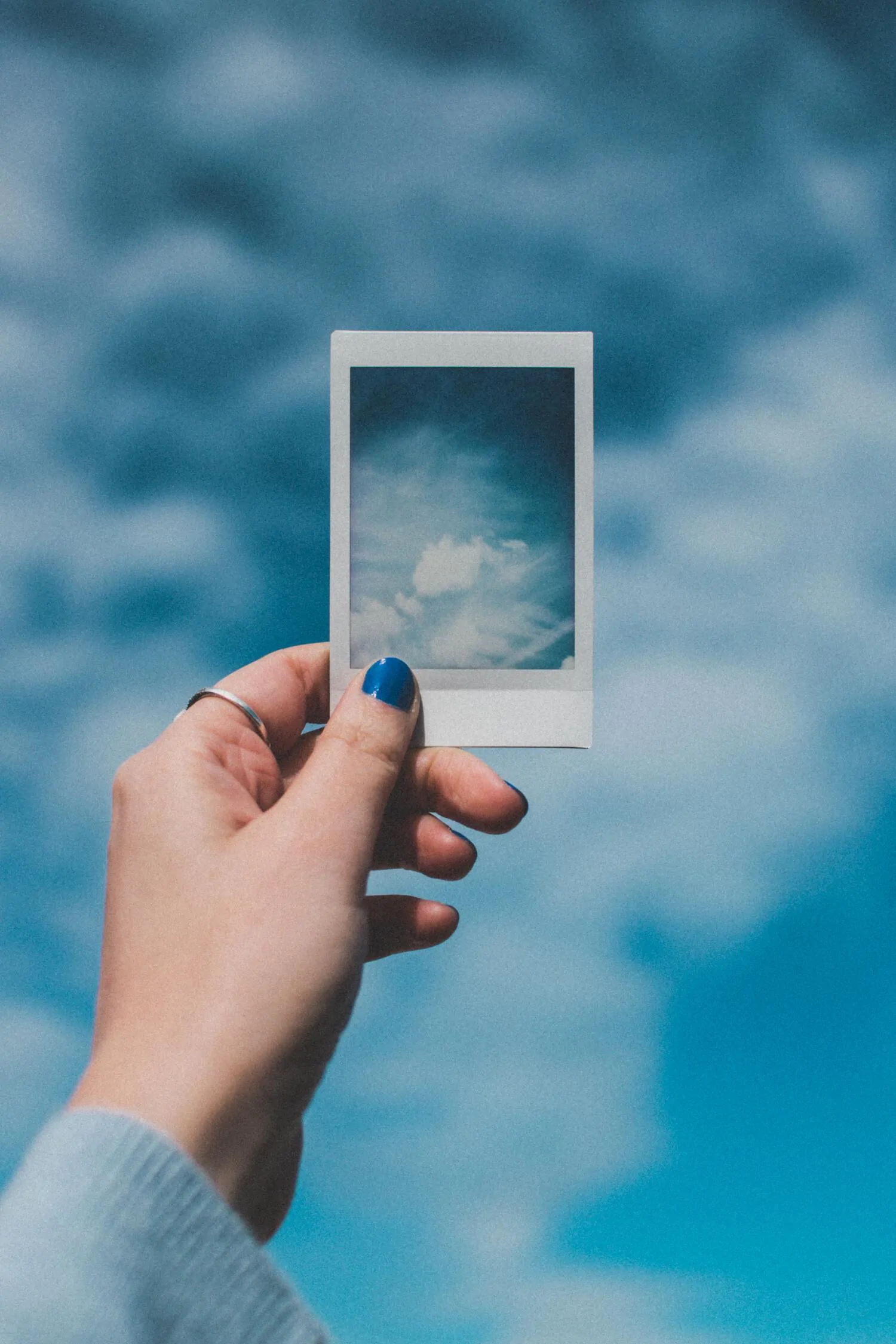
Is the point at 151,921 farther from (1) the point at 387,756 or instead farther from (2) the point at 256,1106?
(1) the point at 387,756

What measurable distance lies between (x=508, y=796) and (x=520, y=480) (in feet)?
2.97

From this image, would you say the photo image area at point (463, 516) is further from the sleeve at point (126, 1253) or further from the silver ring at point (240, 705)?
the sleeve at point (126, 1253)

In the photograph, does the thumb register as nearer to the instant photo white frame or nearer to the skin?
the skin

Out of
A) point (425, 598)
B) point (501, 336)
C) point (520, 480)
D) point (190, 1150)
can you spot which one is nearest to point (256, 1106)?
point (190, 1150)

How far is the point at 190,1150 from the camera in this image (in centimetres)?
186

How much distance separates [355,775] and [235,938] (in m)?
0.50

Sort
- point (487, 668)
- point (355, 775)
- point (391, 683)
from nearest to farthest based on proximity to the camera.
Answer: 1. point (355, 775)
2. point (391, 683)
3. point (487, 668)

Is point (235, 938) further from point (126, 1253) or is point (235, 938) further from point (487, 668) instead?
point (487, 668)

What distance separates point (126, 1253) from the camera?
162cm

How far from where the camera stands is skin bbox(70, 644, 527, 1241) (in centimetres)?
196

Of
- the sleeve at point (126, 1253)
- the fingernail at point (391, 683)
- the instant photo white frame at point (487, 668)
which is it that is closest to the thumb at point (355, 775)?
the fingernail at point (391, 683)

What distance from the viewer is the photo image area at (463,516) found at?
3.18 metres

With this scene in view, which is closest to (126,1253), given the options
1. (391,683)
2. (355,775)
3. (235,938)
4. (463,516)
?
(235,938)

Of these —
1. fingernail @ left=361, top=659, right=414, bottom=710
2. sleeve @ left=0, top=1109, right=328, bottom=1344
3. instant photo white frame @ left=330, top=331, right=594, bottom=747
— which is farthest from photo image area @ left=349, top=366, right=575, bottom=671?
sleeve @ left=0, top=1109, right=328, bottom=1344
